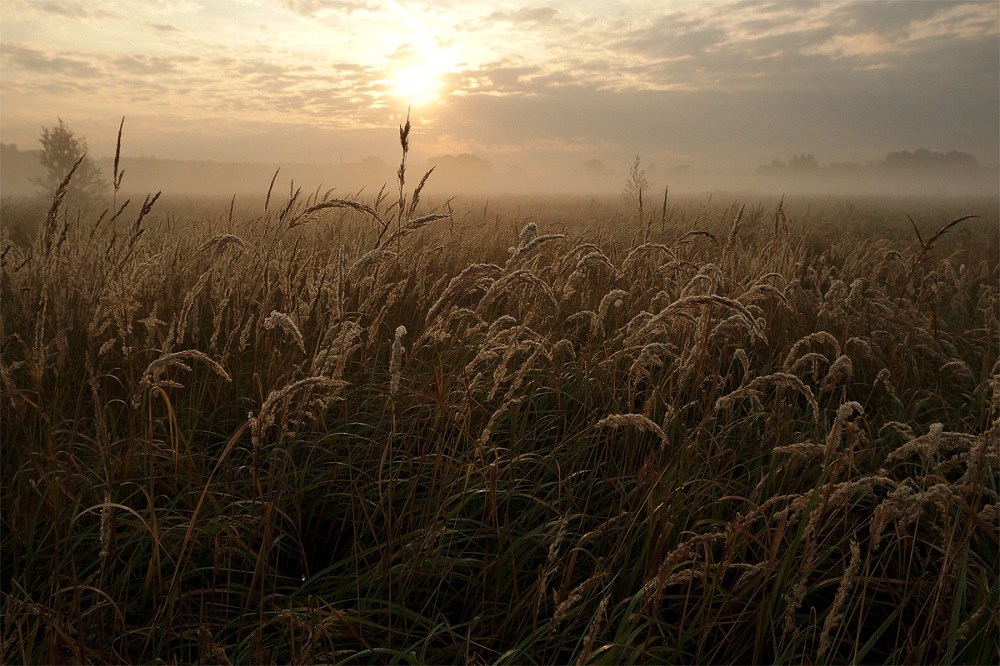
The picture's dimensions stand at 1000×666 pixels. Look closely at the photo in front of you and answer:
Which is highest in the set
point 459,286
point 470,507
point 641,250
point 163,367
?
point 641,250

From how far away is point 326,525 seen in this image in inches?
76.5

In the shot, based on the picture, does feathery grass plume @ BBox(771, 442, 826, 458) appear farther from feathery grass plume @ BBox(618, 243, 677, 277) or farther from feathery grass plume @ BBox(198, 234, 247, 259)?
feathery grass plume @ BBox(198, 234, 247, 259)

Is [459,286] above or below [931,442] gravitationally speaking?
above

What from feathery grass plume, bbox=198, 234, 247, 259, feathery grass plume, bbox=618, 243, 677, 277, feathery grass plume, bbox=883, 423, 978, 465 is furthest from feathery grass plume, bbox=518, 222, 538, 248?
feathery grass plume, bbox=883, 423, 978, 465

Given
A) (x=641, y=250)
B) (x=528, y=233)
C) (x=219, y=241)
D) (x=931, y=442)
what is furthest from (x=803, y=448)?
(x=219, y=241)

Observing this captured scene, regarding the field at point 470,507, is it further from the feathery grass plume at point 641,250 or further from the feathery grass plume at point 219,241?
the feathery grass plume at point 641,250

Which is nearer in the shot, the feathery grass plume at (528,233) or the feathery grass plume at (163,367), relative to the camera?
the feathery grass plume at (163,367)

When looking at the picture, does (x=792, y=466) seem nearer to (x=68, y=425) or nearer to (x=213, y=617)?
(x=213, y=617)

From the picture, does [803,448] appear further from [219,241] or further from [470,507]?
[219,241]

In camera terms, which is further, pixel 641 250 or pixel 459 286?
pixel 641 250

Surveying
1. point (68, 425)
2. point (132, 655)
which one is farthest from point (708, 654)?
point (68, 425)

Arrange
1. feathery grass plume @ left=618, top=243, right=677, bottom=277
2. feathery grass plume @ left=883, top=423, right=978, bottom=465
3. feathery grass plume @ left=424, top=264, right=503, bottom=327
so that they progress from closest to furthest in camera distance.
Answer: feathery grass plume @ left=883, top=423, right=978, bottom=465 → feathery grass plume @ left=424, top=264, right=503, bottom=327 → feathery grass plume @ left=618, top=243, right=677, bottom=277

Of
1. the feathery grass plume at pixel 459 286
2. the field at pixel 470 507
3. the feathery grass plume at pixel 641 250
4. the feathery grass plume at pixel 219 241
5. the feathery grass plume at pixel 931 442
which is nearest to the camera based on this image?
the feathery grass plume at pixel 931 442

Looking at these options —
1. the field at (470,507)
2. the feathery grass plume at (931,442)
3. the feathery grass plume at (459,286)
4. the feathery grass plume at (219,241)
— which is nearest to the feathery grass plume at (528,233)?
the field at (470,507)
